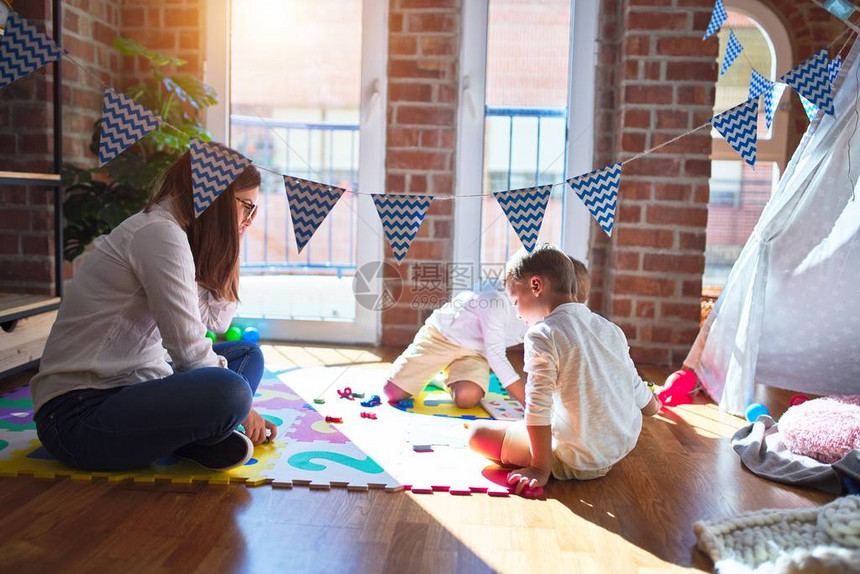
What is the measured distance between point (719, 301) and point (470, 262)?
3.81ft

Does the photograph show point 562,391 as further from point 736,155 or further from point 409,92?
point 736,155

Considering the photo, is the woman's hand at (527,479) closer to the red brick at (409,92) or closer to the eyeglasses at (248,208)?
the eyeglasses at (248,208)

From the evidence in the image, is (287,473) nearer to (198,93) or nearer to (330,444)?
(330,444)

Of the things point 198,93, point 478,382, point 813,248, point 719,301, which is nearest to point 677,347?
point 719,301

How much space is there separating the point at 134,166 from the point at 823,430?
2632 mm

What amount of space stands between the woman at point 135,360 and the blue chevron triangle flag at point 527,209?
80 centimetres

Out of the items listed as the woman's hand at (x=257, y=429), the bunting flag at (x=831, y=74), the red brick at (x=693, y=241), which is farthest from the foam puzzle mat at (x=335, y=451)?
the bunting flag at (x=831, y=74)

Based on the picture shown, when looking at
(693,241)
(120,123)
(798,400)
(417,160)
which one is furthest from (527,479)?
(417,160)

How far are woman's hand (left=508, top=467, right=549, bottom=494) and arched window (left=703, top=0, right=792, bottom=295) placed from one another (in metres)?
2.74

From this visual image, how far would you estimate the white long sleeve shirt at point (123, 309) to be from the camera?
5.60 ft

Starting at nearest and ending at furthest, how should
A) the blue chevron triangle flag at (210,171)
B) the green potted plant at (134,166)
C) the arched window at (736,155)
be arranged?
1. the blue chevron triangle flag at (210,171)
2. the green potted plant at (134,166)
3. the arched window at (736,155)

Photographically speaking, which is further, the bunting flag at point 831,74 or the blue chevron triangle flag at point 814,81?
the bunting flag at point 831,74

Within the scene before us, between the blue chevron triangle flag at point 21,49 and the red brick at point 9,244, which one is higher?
the blue chevron triangle flag at point 21,49

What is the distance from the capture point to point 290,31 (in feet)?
12.1
